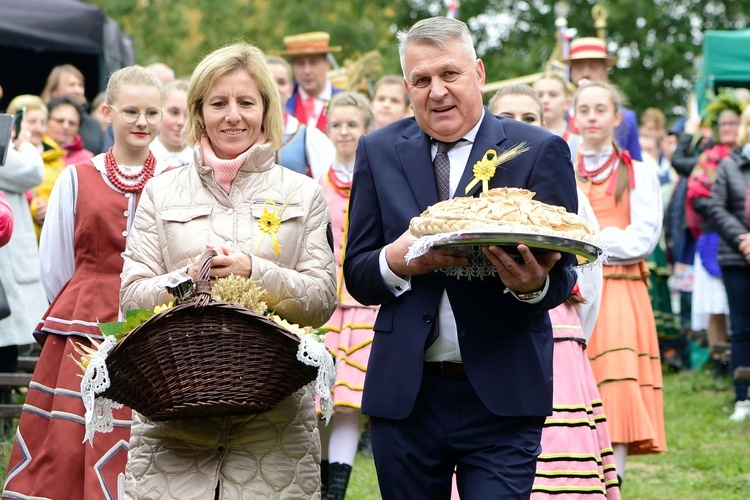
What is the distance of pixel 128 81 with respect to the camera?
6.45m

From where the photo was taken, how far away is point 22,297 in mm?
8547

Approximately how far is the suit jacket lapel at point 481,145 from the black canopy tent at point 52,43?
8865mm

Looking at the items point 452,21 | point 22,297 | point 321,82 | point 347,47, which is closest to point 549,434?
point 452,21

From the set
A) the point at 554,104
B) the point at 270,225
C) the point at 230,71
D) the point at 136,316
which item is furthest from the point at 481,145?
the point at 554,104

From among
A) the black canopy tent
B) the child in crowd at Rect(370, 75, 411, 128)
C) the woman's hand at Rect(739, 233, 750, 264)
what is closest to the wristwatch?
the child in crowd at Rect(370, 75, 411, 128)

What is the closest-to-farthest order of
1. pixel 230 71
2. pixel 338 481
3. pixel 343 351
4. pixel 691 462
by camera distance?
pixel 230 71, pixel 338 481, pixel 343 351, pixel 691 462

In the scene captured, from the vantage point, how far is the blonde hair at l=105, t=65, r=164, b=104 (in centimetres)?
644

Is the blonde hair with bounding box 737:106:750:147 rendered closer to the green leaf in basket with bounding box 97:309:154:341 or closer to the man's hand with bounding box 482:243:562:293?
the man's hand with bounding box 482:243:562:293

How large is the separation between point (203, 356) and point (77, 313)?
1938 mm

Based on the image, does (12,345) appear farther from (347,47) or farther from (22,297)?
(347,47)

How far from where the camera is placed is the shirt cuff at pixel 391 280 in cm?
439

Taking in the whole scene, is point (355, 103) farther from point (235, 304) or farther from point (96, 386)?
point (96, 386)

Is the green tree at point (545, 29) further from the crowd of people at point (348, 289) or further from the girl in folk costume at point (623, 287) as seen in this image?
the crowd of people at point (348, 289)

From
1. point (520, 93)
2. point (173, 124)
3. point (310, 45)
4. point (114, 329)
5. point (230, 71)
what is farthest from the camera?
point (310, 45)
